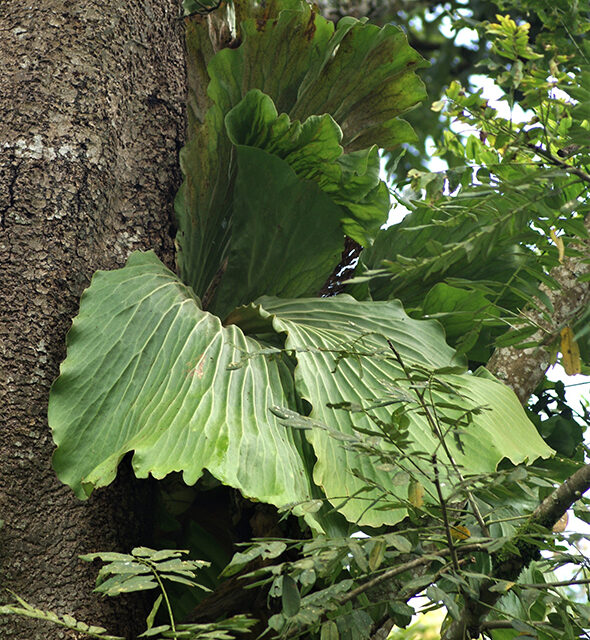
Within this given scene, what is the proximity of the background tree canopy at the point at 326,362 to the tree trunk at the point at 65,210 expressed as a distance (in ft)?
0.26

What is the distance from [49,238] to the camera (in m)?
→ 1.23

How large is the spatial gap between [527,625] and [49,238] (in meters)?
0.89

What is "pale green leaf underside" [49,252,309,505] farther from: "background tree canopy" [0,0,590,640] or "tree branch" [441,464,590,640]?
"tree branch" [441,464,590,640]

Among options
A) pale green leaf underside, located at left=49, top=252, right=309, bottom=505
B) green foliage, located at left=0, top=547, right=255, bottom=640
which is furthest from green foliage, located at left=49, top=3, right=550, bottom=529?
green foliage, located at left=0, top=547, right=255, bottom=640

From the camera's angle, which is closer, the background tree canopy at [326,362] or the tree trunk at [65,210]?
the background tree canopy at [326,362]

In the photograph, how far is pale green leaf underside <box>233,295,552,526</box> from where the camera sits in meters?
1.05

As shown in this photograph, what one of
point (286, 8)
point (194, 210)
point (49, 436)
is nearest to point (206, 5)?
point (286, 8)

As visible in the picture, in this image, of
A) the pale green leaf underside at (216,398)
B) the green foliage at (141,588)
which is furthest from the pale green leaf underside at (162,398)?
the green foliage at (141,588)

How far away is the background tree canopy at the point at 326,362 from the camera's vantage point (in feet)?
2.56

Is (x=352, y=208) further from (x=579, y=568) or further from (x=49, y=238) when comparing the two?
(x=579, y=568)

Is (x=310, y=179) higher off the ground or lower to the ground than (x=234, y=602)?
higher

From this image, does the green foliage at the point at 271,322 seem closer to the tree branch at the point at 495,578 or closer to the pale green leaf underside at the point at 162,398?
the pale green leaf underside at the point at 162,398

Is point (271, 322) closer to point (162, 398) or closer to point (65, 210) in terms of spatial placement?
point (162, 398)

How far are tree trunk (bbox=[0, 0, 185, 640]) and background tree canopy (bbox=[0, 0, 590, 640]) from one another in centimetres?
8
